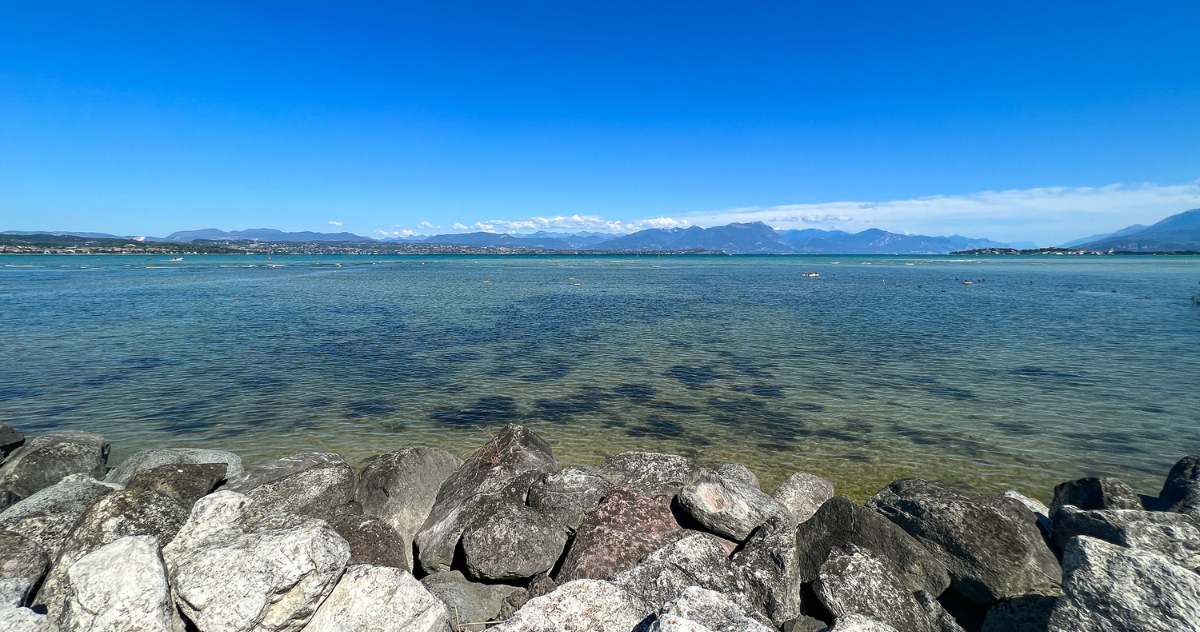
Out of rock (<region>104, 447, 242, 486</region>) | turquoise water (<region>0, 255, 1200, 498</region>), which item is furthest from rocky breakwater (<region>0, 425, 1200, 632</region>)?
turquoise water (<region>0, 255, 1200, 498</region>)

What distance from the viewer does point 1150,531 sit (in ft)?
25.3

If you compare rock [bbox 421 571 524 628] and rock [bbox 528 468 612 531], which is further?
rock [bbox 528 468 612 531]

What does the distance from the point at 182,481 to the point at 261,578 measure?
501 centimetres

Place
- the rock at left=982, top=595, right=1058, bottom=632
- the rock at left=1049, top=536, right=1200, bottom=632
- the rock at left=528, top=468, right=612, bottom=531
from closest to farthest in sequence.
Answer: the rock at left=1049, top=536, right=1200, bottom=632, the rock at left=982, top=595, right=1058, bottom=632, the rock at left=528, top=468, right=612, bottom=531

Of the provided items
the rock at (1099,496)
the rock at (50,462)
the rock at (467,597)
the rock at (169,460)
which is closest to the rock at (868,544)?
the rock at (1099,496)

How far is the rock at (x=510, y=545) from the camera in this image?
8180 millimetres

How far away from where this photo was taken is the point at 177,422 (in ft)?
58.9

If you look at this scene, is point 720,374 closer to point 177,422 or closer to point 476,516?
point 476,516

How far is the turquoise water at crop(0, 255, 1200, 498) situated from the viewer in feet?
52.4

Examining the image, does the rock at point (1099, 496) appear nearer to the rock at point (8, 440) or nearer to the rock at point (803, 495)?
the rock at point (803, 495)

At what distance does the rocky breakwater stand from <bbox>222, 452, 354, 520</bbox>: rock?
43 millimetres

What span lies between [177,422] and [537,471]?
13.9 metres

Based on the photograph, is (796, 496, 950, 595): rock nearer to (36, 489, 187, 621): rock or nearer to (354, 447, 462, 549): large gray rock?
(354, 447, 462, 549): large gray rock

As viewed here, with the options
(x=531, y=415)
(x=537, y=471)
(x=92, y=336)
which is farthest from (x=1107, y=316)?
(x=92, y=336)
